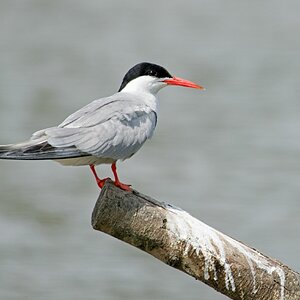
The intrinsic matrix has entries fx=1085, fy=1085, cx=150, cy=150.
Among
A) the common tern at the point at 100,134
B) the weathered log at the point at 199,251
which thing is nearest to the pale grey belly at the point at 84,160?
the common tern at the point at 100,134

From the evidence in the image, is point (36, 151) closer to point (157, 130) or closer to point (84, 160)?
point (84, 160)

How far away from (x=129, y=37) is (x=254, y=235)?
299 inches

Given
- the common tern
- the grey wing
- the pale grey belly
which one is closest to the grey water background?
the common tern

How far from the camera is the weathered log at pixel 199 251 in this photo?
4746 mm

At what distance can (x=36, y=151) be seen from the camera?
5.01 metres

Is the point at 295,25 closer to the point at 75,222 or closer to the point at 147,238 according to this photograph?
the point at 75,222

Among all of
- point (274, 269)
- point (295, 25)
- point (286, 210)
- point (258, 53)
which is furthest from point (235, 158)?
point (274, 269)

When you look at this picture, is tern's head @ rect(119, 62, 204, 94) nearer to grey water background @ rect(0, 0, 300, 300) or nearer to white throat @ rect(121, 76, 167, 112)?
white throat @ rect(121, 76, 167, 112)

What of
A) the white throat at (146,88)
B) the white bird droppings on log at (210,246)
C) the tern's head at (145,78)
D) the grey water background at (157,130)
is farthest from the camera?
the grey water background at (157,130)

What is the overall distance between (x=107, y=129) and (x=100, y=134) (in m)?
0.10

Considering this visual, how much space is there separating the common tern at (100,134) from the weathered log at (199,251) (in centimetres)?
23

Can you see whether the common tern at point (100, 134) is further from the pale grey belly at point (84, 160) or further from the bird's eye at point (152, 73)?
the bird's eye at point (152, 73)

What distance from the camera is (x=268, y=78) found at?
14781 mm

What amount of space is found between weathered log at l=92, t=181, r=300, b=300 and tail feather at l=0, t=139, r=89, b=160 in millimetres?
409
